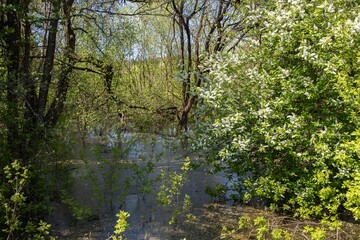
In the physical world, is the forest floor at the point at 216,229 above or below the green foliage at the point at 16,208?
below

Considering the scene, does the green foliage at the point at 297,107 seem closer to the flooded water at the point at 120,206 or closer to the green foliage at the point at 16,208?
the flooded water at the point at 120,206

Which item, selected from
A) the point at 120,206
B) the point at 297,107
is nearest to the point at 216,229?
the point at 120,206

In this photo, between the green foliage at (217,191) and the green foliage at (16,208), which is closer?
the green foliage at (16,208)

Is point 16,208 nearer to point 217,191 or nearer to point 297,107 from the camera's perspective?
point 217,191

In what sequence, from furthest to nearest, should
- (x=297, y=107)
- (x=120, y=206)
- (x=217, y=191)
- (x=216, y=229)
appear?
(x=217, y=191), (x=120, y=206), (x=216, y=229), (x=297, y=107)

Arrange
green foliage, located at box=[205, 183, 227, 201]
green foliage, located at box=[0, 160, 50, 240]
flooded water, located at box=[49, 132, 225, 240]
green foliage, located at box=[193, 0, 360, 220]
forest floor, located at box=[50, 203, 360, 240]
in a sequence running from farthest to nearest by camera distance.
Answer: green foliage, located at box=[205, 183, 227, 201] → flooded water, located at box=[49, 132, 225, 240] → forest floor, located at box=[50, 203, 360, 240] → green foliage, located at box=[193, 0, 360, 220] → green foliage, located at box=[0, 160, 50, 240]

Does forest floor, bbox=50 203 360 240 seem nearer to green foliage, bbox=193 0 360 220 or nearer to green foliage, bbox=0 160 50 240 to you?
green foliage, bbox=193 0 360 220

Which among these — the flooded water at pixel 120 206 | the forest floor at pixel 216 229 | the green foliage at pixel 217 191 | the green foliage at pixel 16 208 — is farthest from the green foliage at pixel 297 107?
the green foliage at pixel 16 208

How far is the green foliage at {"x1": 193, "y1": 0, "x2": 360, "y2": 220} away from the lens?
499cm

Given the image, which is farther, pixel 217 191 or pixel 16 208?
pixel 217 191

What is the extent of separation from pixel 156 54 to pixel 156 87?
2.80 m

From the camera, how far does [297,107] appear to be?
5.52 meters

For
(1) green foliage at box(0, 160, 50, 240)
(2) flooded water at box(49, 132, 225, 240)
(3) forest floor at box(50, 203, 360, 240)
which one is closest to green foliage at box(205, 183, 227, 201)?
(2) flooded water at box(49, 132, 225, 240)

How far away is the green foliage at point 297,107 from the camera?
499 cm
